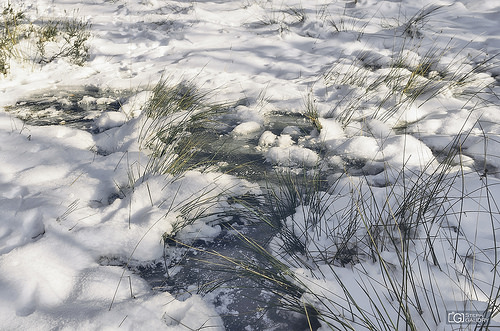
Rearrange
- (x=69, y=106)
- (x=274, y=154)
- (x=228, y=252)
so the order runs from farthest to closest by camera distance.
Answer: (x=69, y=106) < (x=274, y=154) < (x=228, y=252)

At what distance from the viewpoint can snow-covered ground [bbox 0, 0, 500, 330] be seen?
1433 millimetres

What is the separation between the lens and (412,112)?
116 inches

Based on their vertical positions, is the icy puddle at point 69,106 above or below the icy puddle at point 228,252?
above

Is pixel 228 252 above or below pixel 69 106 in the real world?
below

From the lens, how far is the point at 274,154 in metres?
2.53

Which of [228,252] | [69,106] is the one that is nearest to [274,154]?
[228,252]

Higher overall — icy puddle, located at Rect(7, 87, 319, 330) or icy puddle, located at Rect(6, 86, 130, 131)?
icy puddle, located at Rect(6, 86, 130, 131)

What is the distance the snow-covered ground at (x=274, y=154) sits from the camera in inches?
56.4

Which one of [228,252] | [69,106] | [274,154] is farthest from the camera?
[69,106]

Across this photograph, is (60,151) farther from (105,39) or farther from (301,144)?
(105,39)

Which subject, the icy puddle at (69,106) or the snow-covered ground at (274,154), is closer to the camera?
the snow-covered ground at (274,154)

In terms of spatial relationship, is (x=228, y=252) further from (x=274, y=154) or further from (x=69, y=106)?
(x=69, y=106)

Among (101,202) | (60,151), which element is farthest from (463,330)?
(60,151)

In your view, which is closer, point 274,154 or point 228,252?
point 228,252
